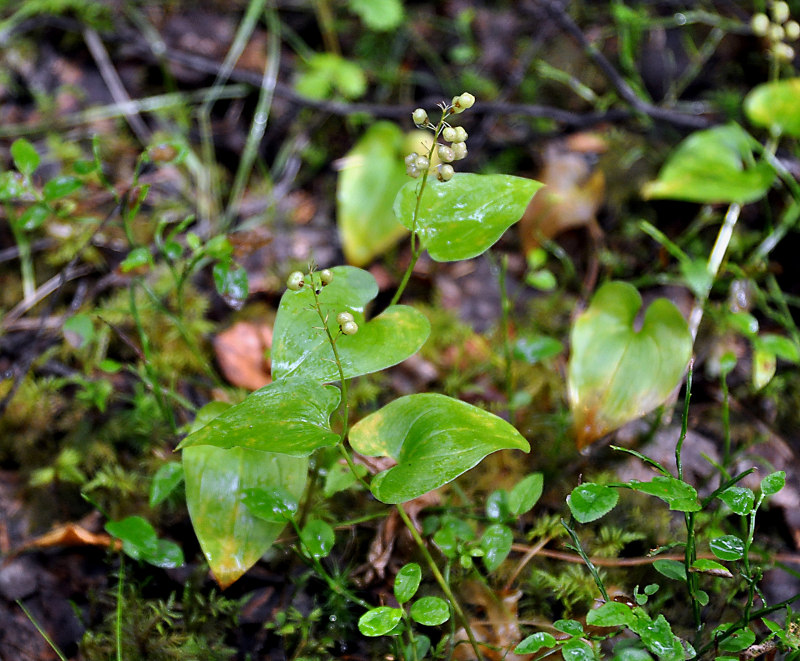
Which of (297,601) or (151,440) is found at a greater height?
(151,440)

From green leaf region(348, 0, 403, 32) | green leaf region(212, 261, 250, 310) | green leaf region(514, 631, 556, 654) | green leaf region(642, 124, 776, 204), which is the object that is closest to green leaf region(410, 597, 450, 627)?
green leaf region(514, 631, 556, 654)

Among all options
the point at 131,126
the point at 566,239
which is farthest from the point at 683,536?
the point at 131,126

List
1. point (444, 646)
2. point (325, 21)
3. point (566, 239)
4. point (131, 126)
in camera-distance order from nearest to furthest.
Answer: point (444, 646) → point (566, 239) → point (131, 126) → point (325, 21)

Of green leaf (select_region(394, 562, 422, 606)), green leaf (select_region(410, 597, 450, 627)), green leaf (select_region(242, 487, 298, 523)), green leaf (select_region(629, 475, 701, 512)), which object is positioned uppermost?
green leaf (select_region(629, 475, 701, 512))

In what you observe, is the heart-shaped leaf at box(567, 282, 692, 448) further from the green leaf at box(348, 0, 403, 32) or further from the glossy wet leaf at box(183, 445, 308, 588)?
the green leaf at box(348, 0, 403, 32)

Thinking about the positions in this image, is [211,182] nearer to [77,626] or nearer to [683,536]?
[77,626]

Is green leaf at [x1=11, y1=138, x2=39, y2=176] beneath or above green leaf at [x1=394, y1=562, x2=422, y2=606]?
above
